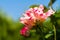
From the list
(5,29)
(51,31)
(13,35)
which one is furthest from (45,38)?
(5,29)

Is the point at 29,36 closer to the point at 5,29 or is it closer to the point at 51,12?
the point at 51,12

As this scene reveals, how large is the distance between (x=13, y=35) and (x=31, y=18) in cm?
85

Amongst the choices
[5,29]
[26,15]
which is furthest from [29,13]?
A: [5,29]

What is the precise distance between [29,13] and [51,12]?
101 millimetres

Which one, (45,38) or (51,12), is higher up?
(51,12)

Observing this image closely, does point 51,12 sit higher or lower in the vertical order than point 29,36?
Result: higher

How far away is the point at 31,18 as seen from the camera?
0.95 metres

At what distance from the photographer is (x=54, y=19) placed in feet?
3.17

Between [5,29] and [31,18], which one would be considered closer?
[31,18]

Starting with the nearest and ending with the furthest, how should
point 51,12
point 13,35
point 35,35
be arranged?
point 51,12 < point 35,35 < point 13,35

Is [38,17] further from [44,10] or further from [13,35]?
[13,35]

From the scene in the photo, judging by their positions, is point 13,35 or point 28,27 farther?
point 13,35

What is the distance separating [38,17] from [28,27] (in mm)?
66

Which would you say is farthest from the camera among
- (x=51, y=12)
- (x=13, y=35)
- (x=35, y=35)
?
(x=13, y=35)
